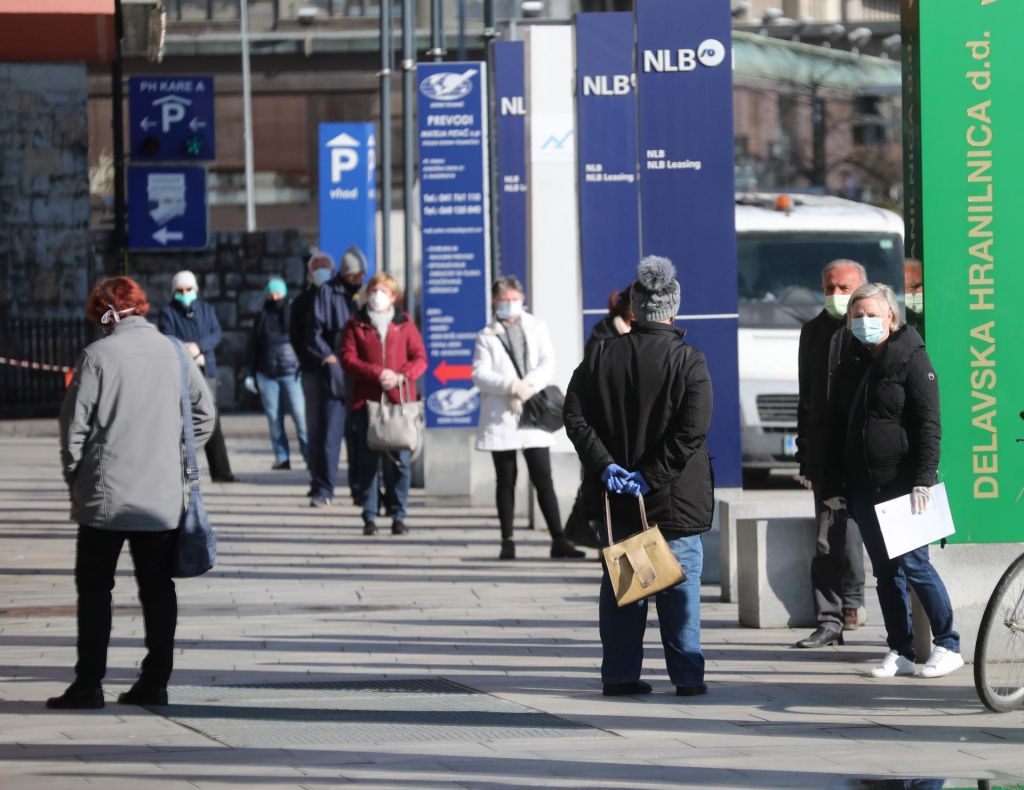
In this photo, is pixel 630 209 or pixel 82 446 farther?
pixel 630 209

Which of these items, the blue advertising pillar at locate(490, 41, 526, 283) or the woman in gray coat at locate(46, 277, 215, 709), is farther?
the blue advertising pillar at locate(490, 41, 526, 283)

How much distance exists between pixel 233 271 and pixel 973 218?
23.7m

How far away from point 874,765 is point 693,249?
17.8ft

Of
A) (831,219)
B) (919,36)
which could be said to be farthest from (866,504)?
(831,219)

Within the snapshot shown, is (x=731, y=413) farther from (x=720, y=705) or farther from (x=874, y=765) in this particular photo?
(x=874, y=765)

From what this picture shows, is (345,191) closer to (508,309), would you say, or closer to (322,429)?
(322,429)

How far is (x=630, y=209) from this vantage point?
1391 centimetres

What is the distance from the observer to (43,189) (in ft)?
104

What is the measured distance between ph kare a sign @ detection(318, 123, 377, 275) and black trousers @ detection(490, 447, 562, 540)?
35.3 ft

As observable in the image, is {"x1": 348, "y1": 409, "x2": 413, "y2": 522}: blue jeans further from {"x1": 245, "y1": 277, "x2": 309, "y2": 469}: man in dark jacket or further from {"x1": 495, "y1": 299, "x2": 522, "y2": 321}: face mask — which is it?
{"x1": 245, "y1": 277, "x2": 309, "y2": 469}: man in dark jacket

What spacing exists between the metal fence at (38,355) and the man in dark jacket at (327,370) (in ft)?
42.0

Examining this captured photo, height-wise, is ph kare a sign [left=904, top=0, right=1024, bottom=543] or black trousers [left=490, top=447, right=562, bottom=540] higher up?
ph kare a sign [left=904, top=0, right=1024, bottom=543]

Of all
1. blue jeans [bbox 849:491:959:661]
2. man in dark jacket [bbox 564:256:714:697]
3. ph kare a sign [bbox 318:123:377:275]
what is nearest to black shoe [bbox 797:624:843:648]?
blue jeans [bbox 849:491:959:661]

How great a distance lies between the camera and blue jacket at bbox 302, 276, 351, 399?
647 inches
